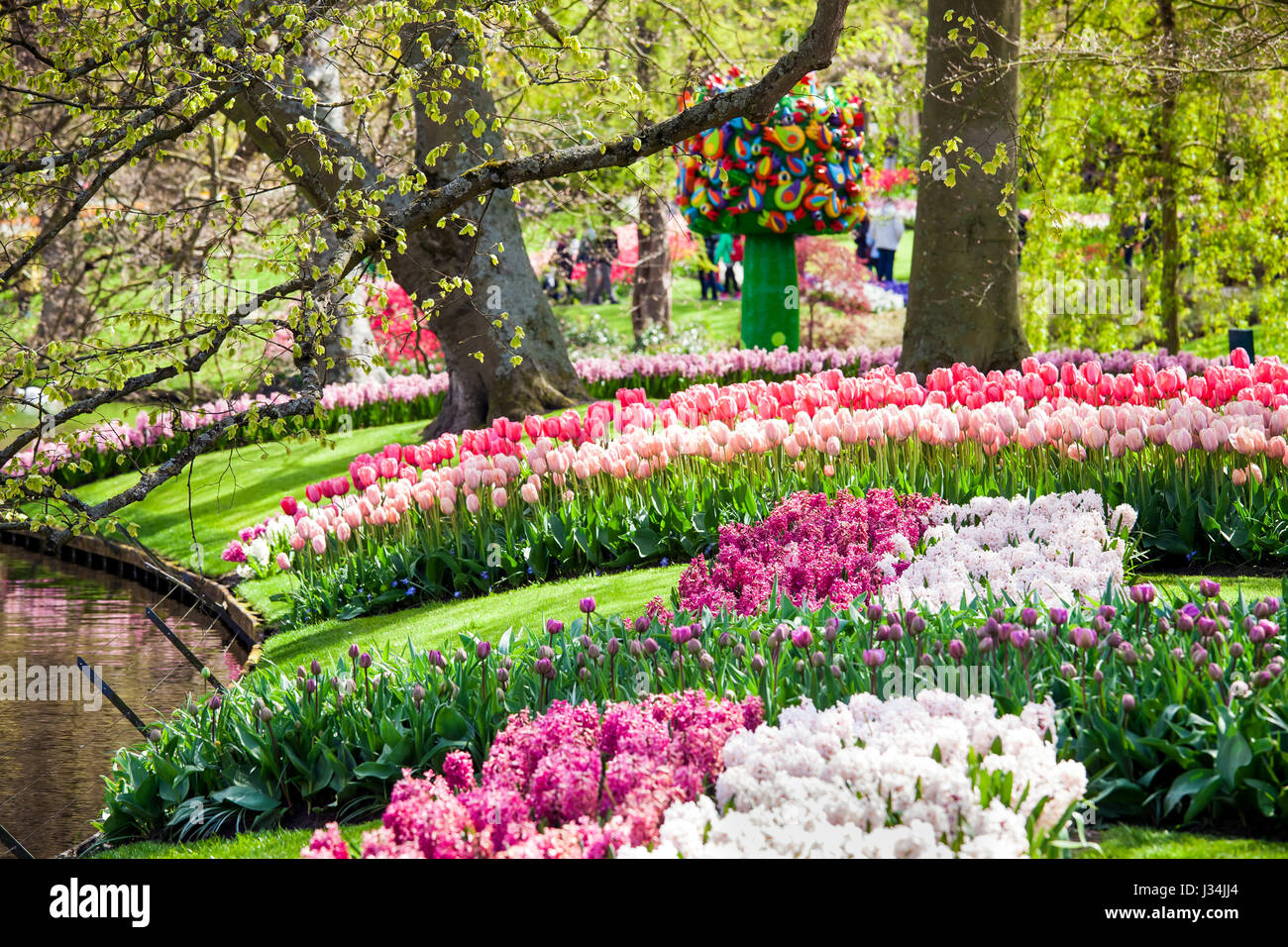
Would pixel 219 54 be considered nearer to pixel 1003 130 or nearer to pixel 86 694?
pixel 86 694

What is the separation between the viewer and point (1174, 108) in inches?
554

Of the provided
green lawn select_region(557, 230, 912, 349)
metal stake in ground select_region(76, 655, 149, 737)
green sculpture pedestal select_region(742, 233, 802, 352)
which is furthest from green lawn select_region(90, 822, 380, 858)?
green lawn select_region(557, 230, 912, 349)

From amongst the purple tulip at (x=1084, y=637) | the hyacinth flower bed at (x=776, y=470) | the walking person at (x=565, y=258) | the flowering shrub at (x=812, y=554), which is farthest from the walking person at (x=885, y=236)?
the purple tulip at (x=1084, y=637)

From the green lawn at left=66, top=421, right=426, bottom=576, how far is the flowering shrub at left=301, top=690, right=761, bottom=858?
721 centimetres

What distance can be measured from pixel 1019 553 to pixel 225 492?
9.60m

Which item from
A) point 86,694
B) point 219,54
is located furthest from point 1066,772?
point 86,694

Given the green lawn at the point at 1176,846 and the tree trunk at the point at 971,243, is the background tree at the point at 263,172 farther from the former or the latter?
the tree trunk at the point at 971,243

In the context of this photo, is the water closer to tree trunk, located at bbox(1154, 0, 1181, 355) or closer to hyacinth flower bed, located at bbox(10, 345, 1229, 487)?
hyacinth flower bed, located at bbox(10, 345, 1229, 487)

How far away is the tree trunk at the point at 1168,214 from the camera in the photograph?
13961 mm

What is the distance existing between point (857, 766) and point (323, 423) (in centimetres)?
268

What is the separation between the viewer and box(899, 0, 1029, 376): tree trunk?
10438 mm

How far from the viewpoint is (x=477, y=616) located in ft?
22.8

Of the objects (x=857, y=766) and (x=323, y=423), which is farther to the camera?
(x=323, y=423)

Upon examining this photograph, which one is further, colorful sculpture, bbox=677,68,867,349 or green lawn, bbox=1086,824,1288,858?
colorful sculpture, bbox=677,68,867,349
